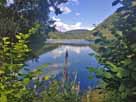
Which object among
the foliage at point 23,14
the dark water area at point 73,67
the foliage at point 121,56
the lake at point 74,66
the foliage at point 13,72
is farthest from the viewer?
the foliage at point 23,14

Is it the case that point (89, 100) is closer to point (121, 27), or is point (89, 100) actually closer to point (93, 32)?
point (93, 32)

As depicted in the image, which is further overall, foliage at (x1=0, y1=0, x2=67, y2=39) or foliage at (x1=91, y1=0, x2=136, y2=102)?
foliage at (x1=0, y1=0, x2=67, y2=39)

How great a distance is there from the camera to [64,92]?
25.4 ft

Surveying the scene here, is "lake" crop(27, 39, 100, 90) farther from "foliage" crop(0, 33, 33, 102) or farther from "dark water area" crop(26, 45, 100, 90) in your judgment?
"foliage" crop(0, 33, 33, 102)

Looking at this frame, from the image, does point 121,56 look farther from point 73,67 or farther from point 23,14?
point 73,67

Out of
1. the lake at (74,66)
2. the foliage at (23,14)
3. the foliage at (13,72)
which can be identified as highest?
the foliage at (23,14)

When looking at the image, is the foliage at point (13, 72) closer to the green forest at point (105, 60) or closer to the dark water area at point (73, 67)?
the green forest at point (105, 60)

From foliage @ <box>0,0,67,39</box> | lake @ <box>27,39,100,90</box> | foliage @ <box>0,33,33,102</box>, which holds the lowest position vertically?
lake @ <box>27,39,100,90</box>

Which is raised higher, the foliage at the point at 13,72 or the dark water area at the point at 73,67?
the foliage at the point at 13,72

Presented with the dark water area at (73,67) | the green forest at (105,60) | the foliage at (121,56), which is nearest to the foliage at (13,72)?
the green forest at (105,60)

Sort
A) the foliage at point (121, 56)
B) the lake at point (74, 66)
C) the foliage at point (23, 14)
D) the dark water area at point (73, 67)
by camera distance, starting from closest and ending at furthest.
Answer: the foliage at point (121, 56)
the dark water area at point (73, 67)
the lake at point (74, 66)
the foliage at point (23, 14)

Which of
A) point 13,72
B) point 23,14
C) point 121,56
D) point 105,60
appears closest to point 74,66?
point 23,14

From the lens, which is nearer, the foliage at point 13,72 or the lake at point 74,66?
the foliage at point 13,72

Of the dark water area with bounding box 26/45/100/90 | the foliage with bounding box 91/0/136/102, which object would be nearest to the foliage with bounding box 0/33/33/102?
the dark water area with bounding box 26/45/100/90
